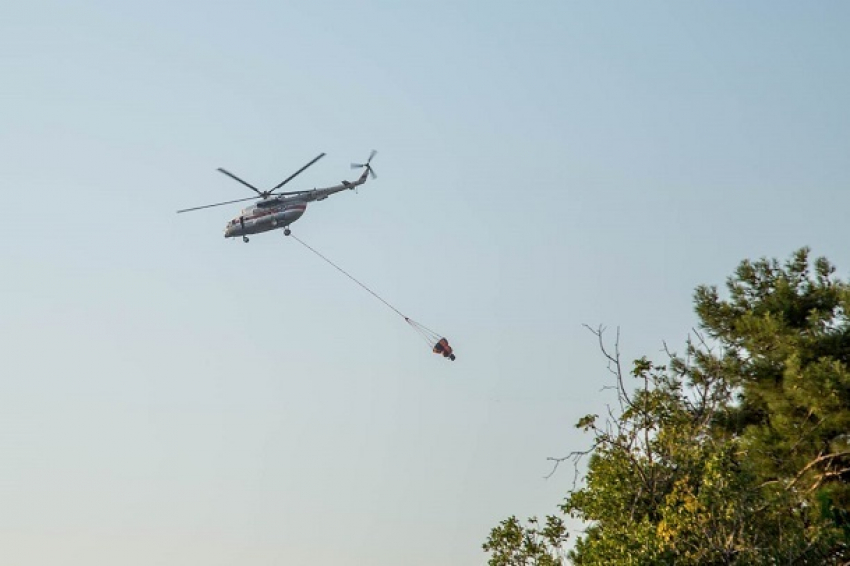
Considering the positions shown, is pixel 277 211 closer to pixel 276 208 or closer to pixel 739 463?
pixel 276 208

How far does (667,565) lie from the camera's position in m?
26.5

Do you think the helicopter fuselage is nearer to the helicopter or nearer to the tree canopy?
the helicopter

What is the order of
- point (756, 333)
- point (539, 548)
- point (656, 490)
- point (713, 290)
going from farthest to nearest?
point (713, 290) < point (756, 333) < point (539, 548) < point (656, 490)

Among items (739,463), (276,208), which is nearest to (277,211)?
(276,208)

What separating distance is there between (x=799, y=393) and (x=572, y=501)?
14508mm

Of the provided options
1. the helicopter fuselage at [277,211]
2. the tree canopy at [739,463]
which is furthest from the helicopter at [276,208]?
the tree canopy at [739,463]

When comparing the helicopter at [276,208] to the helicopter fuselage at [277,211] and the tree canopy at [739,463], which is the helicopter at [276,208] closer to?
the helicopter fuselage at [277,211]

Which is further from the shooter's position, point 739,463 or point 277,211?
point 277,211

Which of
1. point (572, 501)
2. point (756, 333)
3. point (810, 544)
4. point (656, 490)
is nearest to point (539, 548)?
point (572, 501)

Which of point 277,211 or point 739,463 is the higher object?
point 277,211

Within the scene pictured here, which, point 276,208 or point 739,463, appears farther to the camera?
point 276,208

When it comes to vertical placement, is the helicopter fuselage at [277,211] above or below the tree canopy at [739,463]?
above

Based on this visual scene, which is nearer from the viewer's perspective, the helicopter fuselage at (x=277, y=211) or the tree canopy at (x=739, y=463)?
the tree canopy at (x=739, y=463)

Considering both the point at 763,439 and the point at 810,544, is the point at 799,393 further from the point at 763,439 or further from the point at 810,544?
the point at 810,544
